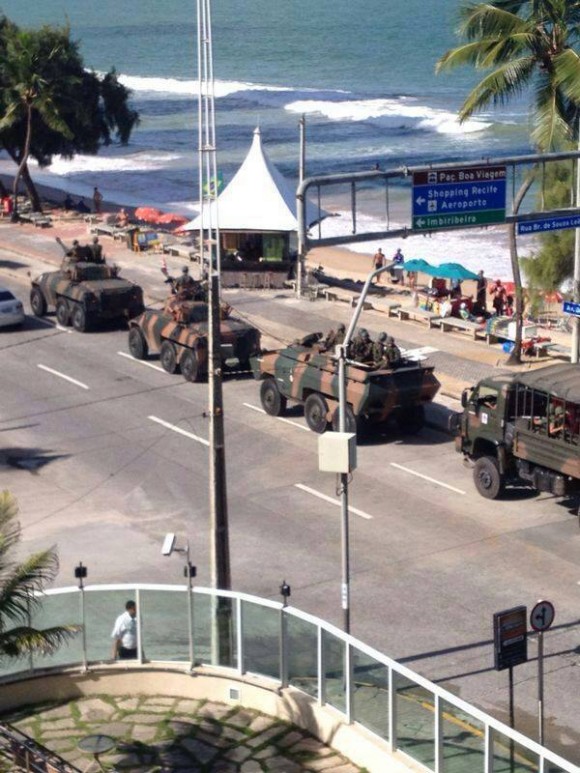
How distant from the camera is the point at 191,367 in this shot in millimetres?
32594

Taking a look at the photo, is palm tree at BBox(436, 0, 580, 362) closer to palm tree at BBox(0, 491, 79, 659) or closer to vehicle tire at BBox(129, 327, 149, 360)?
vehicle tire at BBox(129, 327, 149, 360)

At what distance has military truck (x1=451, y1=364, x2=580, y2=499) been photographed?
23.2 metres

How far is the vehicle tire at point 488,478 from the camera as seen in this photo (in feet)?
81.9

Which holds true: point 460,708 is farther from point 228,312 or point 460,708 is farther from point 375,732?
point 228,312

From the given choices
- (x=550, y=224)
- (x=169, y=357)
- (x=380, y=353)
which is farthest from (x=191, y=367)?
(x=550, y=224)

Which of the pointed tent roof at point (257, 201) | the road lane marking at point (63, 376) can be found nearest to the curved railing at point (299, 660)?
the road lane marking at point (63, 376)

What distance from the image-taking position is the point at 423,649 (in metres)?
19.4

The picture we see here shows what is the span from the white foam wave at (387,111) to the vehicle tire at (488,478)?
74128 mm

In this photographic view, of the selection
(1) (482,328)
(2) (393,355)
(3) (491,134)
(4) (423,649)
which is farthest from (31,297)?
(3) (491,134)

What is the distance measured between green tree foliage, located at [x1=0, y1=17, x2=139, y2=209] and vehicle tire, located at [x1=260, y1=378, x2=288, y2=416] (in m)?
26.3

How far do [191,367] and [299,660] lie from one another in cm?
1747

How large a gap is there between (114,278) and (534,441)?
1734cm

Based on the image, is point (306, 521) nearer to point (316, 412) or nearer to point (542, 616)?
point (316, 412)

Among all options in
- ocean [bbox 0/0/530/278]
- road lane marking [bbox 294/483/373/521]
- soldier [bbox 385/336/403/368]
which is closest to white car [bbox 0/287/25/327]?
ocean [bbox 0/0/530/278]
